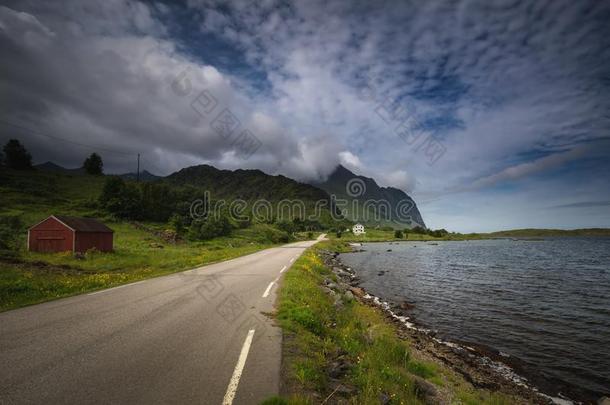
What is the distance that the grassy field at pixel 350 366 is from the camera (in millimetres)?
5559

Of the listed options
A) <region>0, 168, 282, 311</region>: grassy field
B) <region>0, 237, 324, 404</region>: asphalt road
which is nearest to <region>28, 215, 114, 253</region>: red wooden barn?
<region>0, 168, 282, 311</region>: grassy field

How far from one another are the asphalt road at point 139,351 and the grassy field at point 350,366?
50 cm

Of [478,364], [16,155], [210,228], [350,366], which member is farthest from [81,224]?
[16,155]

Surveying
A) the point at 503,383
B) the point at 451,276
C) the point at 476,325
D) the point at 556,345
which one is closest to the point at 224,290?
the point at 503,383

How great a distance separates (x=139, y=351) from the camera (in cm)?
645

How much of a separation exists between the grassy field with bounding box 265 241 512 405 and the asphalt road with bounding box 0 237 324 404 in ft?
1.64

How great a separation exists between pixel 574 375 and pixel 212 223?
212 feet

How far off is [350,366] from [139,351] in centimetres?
471

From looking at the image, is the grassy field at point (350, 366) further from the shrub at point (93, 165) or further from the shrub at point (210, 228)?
the shrub at point (93, 165)

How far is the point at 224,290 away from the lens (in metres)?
13.5

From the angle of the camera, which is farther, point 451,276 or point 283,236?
point 283,236

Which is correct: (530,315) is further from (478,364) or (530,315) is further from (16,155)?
(16,155)

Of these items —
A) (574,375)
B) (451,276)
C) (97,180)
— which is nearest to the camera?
(574,375)

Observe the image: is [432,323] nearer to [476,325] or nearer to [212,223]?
[476,325]
